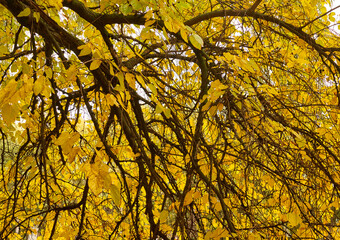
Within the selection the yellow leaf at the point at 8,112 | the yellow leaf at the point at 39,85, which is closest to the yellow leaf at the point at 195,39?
the yellow leaf at the point at 39,85

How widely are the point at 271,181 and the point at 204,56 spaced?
1.03m

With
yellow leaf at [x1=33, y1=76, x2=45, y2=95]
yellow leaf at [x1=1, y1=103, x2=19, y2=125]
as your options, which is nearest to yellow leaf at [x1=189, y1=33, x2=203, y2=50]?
yellow leaf at [x1=33, y1=76, x2=45, y2=95]

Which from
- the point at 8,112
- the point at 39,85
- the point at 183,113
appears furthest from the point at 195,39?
the point at 183,113

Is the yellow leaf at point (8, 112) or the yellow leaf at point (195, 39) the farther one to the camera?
the yellow leaf at point (195, 39)

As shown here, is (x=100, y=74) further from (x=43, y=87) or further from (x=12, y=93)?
(x=12, y=93)

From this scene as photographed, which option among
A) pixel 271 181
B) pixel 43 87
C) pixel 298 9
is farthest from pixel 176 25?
pixel 298 9

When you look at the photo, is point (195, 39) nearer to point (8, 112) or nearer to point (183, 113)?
point (8, 112)

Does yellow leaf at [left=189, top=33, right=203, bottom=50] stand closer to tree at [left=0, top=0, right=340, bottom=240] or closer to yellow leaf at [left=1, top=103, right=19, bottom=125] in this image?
tree at [left=0, top=0, right=340, bottom=240]

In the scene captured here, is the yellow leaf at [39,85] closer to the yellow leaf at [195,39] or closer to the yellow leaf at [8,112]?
the yellow leaf at [8,112]

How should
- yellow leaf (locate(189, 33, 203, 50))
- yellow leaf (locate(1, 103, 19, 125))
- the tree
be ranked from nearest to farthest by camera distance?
yellow leaf (locate(1, 103, 19, 125))
yellow leaf (locate(189, 33, 203, 50))
the tree

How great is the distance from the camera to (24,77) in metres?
1.32

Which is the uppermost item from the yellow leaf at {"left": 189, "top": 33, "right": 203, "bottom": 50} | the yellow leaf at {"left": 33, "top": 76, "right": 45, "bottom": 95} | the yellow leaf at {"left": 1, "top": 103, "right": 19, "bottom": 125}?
the yellow leaf at {"left": 189, "top": 33, "right": 203, "bottom": 50}

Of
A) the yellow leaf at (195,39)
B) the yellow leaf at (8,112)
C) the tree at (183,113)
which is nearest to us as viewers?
the yellow leaf at (8,112)

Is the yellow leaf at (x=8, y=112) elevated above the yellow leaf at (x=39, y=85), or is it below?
below
